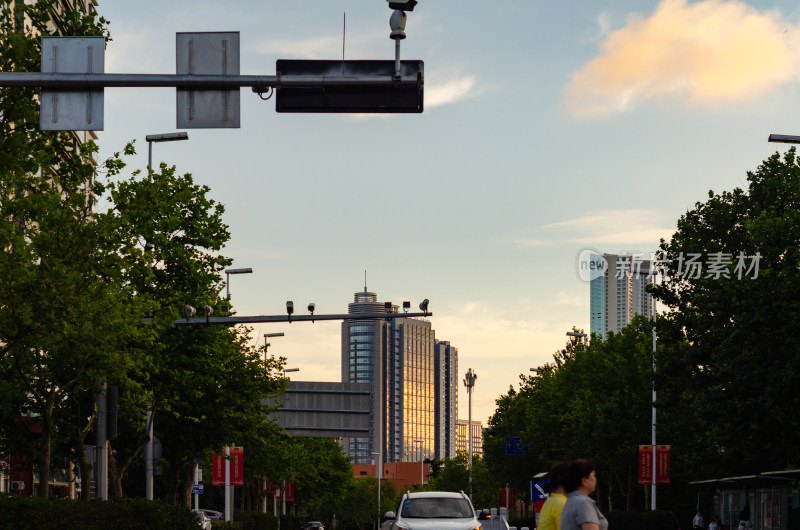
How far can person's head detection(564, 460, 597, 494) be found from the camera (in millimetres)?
9117

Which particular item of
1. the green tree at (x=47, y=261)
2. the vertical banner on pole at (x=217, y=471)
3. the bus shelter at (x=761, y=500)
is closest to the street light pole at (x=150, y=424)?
the green tree at (x=47, y=261)

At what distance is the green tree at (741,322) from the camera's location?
33594 mm

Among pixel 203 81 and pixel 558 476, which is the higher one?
pixel 203 81

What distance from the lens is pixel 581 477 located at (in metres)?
9.12

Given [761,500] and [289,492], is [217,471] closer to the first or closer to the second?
[761,500]

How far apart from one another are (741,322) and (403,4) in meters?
24.4

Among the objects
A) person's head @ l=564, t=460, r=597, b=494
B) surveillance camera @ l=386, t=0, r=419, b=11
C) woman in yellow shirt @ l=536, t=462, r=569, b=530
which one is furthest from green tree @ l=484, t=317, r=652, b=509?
person's head @ l=564, t=460, r=597, b=494

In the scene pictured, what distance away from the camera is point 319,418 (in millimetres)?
61312

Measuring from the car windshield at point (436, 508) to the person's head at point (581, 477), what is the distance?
15683 mm

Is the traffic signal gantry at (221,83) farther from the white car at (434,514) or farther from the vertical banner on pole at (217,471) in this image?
the vertical banner on pole at (217,471)

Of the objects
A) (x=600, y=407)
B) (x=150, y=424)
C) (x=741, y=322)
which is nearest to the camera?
(x=741, y=322)

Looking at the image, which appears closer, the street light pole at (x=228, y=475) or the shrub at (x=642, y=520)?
the street light pole at (x=228, y=475)

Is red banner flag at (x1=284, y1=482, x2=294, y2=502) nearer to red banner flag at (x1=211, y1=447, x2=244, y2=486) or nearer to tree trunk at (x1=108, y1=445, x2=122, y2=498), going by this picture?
red banner flag at (x1=211, y1=447, x2=244, y2=486)

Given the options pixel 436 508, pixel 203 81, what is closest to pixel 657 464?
pixel 436 508
